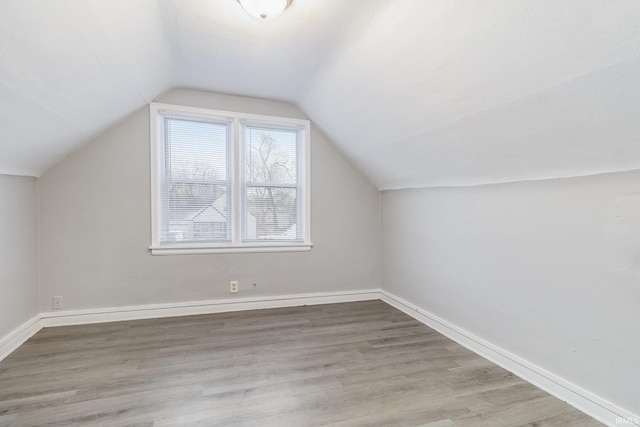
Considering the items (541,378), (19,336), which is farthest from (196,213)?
(541,378)

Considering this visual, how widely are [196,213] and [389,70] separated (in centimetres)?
237

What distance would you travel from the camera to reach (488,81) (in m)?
1.63

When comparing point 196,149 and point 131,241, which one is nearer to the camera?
point 131,241

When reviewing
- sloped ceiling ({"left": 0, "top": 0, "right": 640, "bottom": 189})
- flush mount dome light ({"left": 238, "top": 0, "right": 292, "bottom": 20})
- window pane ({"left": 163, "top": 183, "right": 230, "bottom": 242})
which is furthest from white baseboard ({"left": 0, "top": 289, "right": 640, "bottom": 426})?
flush mount dome light ({"left": 238, "top": 0, "right": 292, "bottom": 20})

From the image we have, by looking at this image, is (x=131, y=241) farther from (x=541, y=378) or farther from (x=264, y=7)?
(x=541, y=378)

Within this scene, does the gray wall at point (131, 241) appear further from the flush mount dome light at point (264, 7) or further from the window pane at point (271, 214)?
the flush mount dome light at point (264, 7)

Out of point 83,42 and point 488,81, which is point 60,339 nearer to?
point 83,42

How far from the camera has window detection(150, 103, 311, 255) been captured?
3107mm

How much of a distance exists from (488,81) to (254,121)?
239 centimetres

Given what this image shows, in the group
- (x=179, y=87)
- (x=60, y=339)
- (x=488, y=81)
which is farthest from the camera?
(x=179, y=87)

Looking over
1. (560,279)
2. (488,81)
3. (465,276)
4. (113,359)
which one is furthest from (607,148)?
(113,359)

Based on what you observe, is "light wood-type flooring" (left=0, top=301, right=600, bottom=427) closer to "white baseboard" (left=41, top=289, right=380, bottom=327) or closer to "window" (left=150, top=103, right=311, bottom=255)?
"white baseboard" (left=41, top=289, right=380, bottom=327)

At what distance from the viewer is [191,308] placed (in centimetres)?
313

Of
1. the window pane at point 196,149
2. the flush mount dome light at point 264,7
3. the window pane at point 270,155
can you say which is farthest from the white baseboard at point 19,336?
the flush mount dome light at point 264,7
